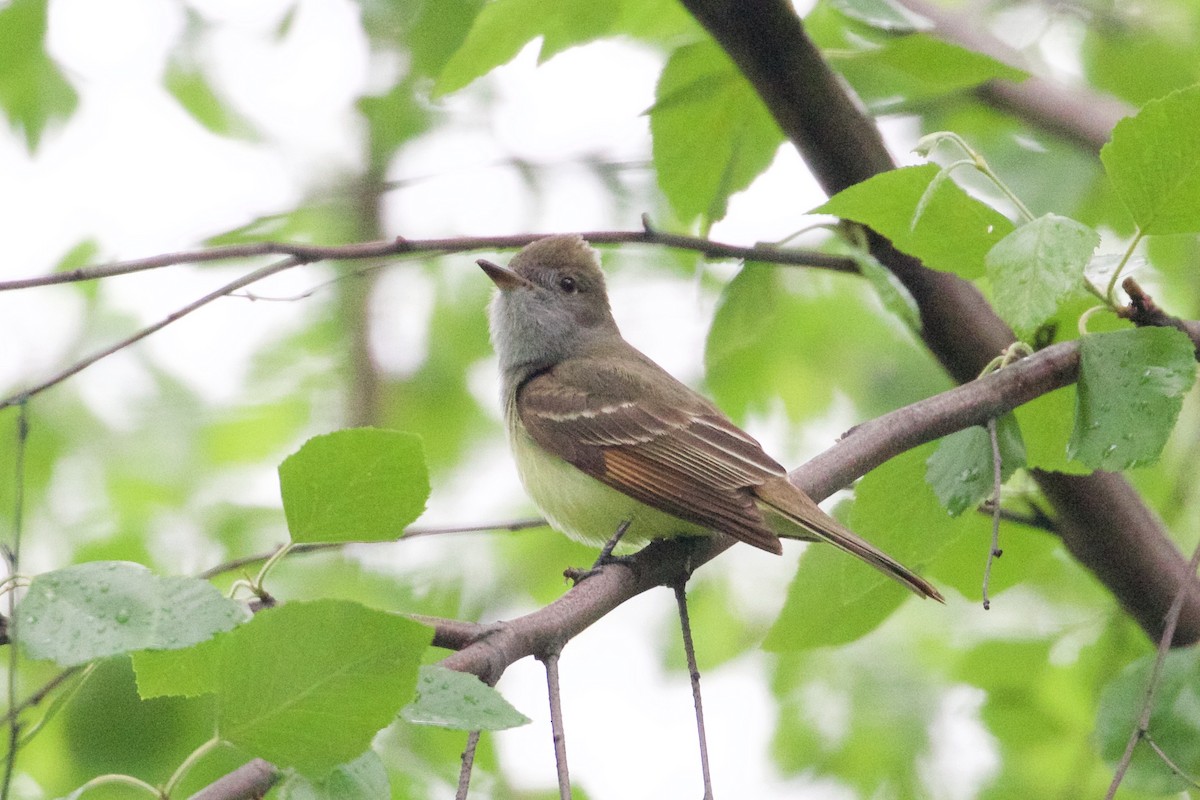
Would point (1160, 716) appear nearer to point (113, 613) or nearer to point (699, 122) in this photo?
point (699, 122)

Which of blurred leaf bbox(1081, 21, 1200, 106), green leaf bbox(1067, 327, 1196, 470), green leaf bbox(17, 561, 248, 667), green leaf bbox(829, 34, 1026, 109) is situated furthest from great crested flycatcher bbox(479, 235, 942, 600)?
blurred leaf bbox(1081, 21, 1200, 106)

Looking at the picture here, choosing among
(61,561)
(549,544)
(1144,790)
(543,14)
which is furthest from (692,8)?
(61,561)

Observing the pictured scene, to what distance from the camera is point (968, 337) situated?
3764mm

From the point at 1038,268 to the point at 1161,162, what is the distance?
0.34 metres

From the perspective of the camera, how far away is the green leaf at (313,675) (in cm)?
169

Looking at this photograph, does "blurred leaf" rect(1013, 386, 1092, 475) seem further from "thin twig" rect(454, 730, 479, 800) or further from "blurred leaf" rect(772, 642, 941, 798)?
"blurred leaf" rect(772, 642, 941, 798)

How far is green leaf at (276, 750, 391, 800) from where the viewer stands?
1.79m

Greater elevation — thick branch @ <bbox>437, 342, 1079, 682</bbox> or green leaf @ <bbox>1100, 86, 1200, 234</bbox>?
green leaf @ <bbox>1100, 86, 1200, 234</bbox>

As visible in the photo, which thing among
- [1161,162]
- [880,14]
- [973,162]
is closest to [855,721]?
[880,14]

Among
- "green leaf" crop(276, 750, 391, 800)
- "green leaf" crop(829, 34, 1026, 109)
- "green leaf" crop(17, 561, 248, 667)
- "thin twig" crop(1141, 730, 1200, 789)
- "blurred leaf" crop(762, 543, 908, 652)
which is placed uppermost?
"green leaf" crop(829, 34, 1026, 109)

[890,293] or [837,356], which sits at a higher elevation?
[890,293]

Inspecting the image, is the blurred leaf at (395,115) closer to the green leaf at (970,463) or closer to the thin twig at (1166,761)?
the green leaf at (970,463)

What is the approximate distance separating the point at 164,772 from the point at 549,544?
2.89 metres

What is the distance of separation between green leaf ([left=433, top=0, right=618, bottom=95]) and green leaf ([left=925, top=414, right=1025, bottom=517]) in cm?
150
